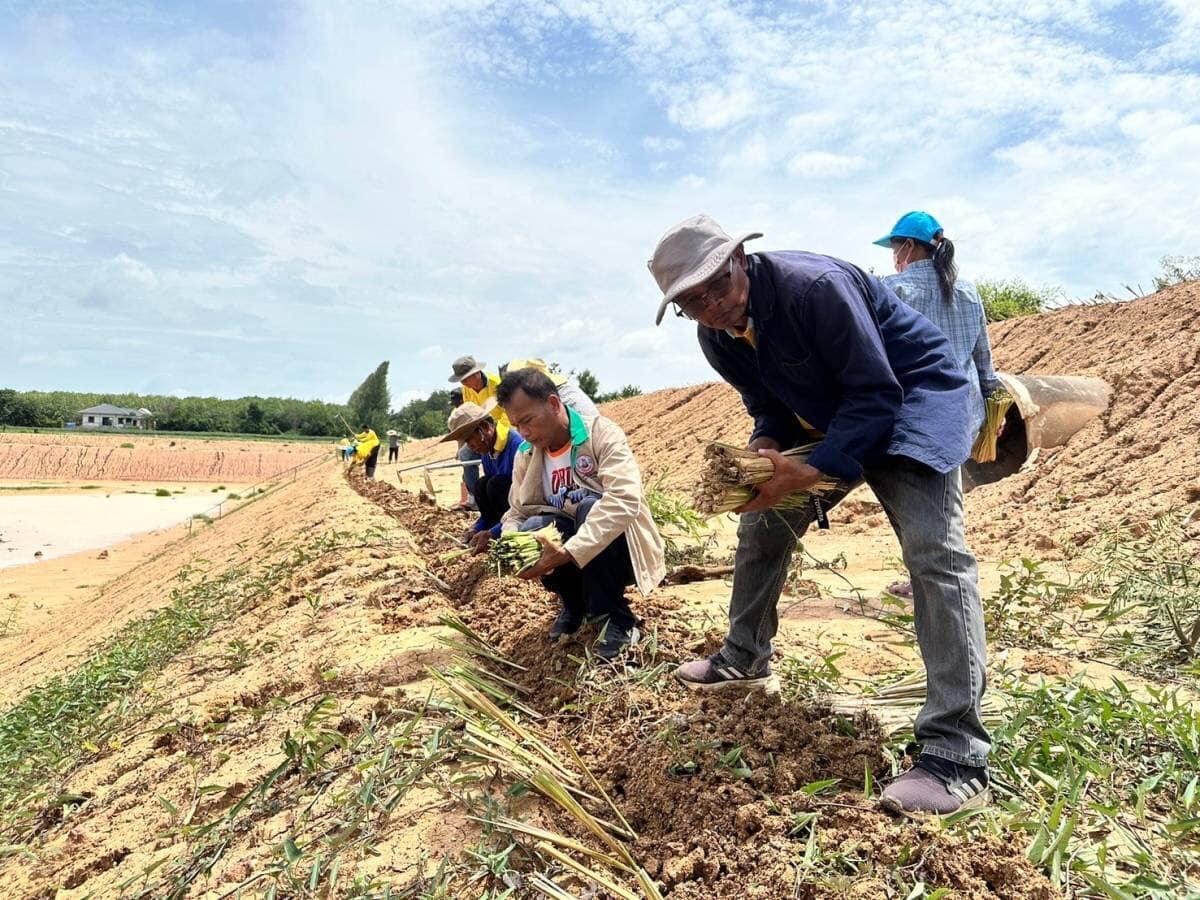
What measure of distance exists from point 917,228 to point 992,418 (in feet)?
2.93

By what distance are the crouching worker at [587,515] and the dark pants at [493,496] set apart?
51.5 inches

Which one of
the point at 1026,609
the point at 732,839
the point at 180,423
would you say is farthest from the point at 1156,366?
the point at 180,423

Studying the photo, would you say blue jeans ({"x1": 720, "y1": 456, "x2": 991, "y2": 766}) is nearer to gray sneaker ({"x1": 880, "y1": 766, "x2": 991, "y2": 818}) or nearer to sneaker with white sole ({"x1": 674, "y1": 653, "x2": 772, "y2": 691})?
gray sneaker ({"x1": 880, "y1": 766, "x2": 991, "y2": 818})

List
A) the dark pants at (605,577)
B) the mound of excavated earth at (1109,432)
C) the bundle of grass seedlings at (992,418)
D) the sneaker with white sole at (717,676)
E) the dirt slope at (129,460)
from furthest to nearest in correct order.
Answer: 1. the dirt slope at (129,460)
2. the mound of excavated earth at (1109,432)
3. the bundle of grass seedlings at (992,418)
4. the dark pants at (605,577)
5. the sneaker with white sole at (717,676)

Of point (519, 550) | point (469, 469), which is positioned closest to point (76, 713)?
point (519, 550)

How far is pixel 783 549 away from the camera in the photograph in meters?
Result: 2.48

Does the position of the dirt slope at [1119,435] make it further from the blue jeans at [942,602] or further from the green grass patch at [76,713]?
the green grass patch at [76,713]

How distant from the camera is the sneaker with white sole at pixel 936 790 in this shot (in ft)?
5.97

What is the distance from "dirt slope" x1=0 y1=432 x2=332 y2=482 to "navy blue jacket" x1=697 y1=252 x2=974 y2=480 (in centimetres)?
4399

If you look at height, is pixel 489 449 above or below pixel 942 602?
above

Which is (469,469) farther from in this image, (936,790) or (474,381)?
(936,790)

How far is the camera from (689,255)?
6.87 ft

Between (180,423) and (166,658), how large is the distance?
259 ft

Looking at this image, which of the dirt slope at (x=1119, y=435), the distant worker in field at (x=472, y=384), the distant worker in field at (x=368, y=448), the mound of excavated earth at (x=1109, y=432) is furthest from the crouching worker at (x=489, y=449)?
the distant worker in field at (x=368, y=448)
